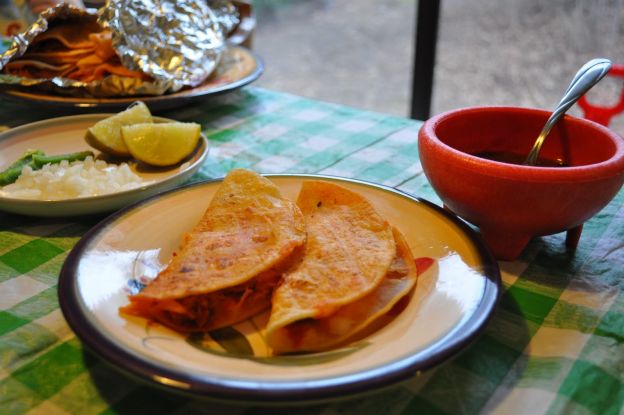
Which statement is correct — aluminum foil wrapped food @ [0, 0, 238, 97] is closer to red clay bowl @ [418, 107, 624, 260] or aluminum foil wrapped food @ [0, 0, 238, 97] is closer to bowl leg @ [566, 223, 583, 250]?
red clay bowl @ [418, 107, 624, 260]

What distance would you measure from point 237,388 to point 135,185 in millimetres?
621

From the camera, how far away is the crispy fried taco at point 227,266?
2.10 ft

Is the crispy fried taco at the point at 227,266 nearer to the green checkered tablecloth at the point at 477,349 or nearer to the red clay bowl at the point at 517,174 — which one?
the green checkered tablecloth at the point at 477,349

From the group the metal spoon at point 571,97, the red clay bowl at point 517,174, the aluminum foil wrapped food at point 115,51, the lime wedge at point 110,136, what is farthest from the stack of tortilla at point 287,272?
the aluminum foil wrapped food at point 115,51

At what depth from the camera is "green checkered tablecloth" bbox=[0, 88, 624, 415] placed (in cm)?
61

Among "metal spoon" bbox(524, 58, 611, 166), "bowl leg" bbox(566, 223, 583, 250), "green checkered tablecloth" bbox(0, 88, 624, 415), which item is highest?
"metal spoon" bbox(524, 58, 611, 166)

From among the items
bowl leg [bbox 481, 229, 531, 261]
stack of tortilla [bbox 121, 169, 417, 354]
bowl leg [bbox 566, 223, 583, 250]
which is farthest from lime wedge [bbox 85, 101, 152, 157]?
bowl leg [bbox 566, 223, 583, 250]

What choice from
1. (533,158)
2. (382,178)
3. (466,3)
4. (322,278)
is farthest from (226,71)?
(466,3)

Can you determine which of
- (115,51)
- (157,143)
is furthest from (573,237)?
(115,51)

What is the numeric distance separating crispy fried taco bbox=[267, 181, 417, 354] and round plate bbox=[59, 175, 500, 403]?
0.02m

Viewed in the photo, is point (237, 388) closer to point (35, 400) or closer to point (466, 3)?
point (35, 400)

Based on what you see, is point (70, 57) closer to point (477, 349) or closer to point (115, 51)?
point (115, 51)

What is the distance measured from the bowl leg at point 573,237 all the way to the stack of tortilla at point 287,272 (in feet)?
0.99

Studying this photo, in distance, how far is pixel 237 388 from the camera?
50cm
